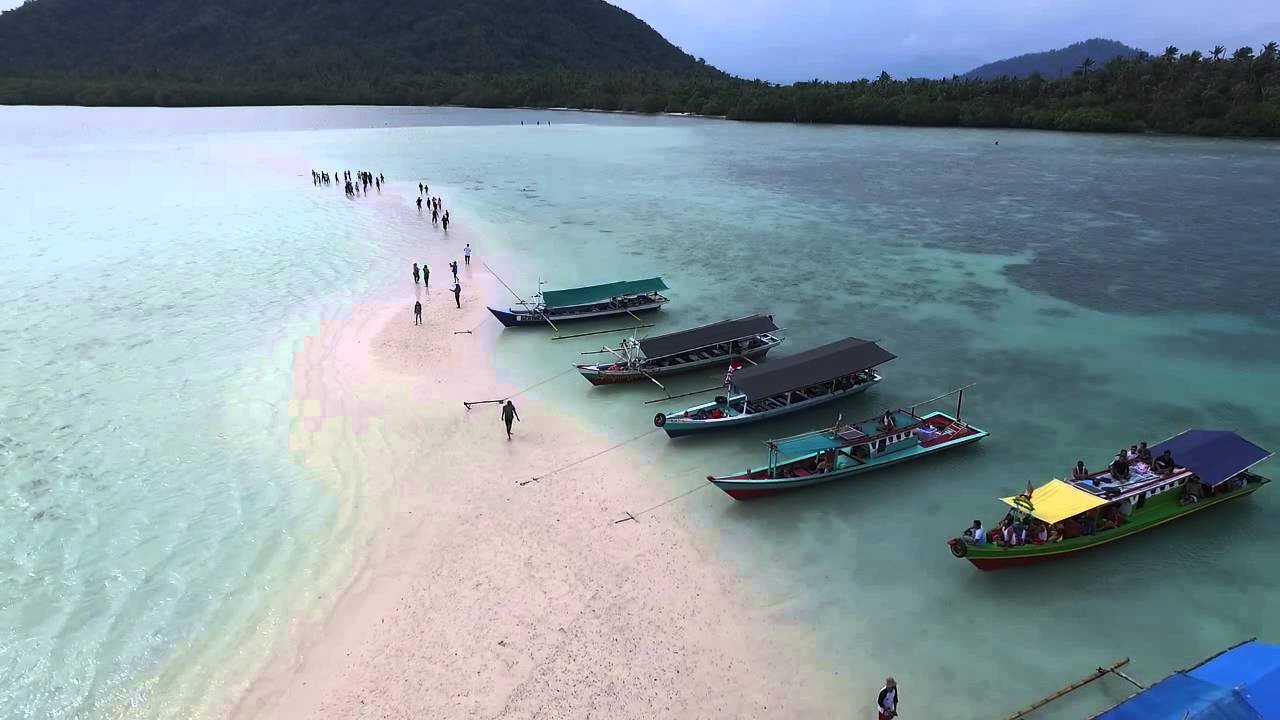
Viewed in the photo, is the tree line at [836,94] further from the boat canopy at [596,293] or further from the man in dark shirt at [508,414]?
the man in dark shirt at [508,414]

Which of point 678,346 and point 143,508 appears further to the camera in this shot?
point 678,346

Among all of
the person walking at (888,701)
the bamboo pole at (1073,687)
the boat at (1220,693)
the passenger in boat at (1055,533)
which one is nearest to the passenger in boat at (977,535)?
the passenger in boat at (1055,533)

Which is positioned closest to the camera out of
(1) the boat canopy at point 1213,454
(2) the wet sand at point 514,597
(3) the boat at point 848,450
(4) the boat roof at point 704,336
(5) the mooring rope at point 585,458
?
(2) the wet sand at point 514,597

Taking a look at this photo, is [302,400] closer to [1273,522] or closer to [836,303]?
[836,303]

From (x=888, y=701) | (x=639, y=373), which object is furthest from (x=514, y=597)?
(x=639, y=373)

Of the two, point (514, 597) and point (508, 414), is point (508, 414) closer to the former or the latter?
point (508, 414)

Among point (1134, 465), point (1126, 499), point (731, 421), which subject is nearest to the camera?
point (1126, 499)

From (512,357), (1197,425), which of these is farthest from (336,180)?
(1197,425)
